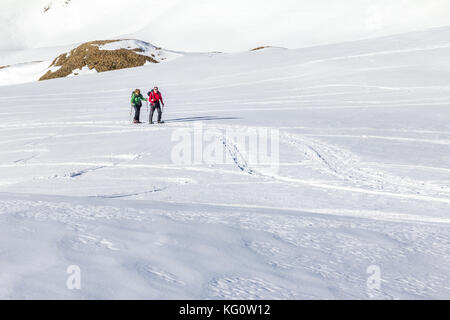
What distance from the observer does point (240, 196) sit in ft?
28.3

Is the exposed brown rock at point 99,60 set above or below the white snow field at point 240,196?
above

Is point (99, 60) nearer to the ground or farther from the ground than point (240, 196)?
farther from the ground

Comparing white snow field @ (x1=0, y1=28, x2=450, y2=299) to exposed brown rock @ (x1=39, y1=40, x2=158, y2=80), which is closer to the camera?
white snow field @ (x1=0, y1=28, x2=450, y2=299)

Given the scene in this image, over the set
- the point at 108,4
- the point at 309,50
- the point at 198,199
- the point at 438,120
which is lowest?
the point at 198,199

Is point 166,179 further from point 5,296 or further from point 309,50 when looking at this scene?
point 309,50

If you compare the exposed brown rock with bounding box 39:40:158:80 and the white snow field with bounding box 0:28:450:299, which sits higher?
the exposed brown rock with bounding box 39:40:158:80

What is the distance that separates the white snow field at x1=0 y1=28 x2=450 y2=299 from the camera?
12.2 feet

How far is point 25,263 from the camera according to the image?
3588 mm

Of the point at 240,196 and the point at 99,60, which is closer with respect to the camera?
the point at 240,196

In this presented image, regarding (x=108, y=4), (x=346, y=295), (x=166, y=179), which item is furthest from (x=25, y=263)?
(x=108, y=4)

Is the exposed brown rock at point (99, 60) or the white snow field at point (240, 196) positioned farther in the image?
the exposed brown rock at point (99, 60)

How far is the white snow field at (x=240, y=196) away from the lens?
12.2 feet
